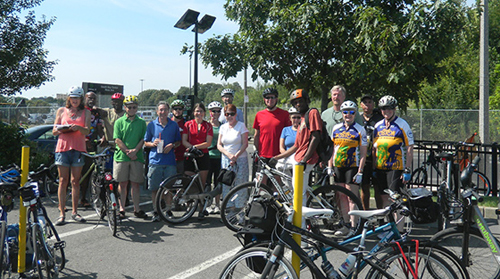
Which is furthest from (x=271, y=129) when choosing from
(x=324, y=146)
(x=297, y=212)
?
(x=297, y=212)

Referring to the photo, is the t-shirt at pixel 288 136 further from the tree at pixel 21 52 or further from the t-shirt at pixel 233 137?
the tree at pixel 21 52

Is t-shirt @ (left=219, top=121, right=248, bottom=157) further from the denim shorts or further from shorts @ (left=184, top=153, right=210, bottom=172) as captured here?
the denim shorts

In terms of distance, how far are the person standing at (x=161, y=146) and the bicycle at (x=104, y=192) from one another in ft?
2.20

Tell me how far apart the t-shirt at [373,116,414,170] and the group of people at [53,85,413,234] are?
0.01 metres

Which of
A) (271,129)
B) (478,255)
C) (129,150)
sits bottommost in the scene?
(478,255)

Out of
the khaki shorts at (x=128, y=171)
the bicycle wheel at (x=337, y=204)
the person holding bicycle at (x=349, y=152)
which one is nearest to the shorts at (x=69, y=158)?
the khaki shorts at (x=128, y=171)

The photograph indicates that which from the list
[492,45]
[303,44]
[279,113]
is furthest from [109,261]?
[492,45]

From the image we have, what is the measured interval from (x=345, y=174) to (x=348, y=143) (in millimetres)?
430

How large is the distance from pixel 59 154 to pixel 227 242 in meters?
2.83

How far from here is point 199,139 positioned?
7465 mm

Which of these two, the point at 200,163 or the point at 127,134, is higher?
the point at 127,134

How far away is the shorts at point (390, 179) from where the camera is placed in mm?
5938

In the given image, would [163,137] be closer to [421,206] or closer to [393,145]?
[393,145]

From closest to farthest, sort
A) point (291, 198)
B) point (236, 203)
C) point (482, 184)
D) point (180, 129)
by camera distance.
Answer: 1. point (291, 198)
2. point (236, 203)
3. point (180, 129)
4. point (482, 184)
